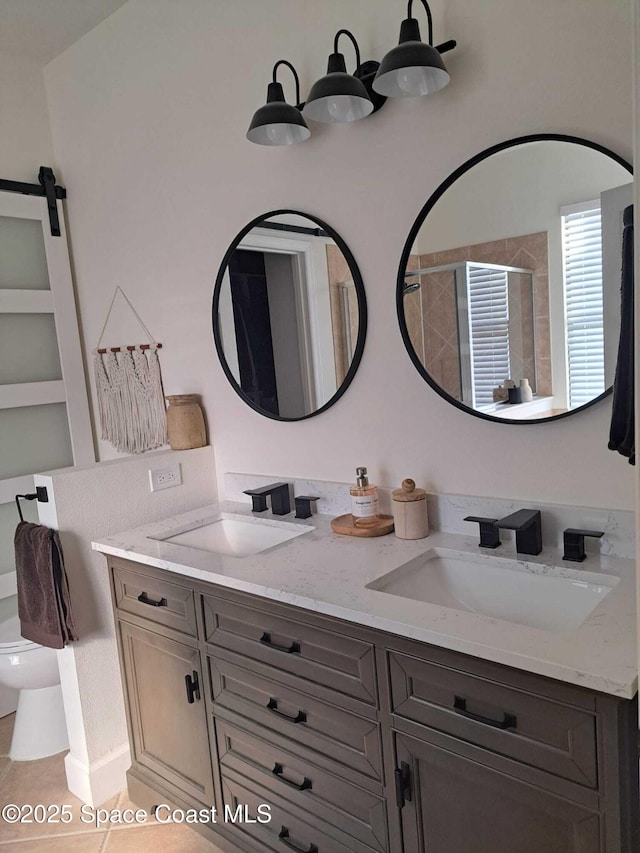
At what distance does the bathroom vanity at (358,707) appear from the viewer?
114 cm

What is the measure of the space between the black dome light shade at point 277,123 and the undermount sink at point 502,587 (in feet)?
4.31

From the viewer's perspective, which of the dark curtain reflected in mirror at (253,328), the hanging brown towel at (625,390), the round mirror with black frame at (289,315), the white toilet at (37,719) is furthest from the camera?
the white toilet at (37,719)

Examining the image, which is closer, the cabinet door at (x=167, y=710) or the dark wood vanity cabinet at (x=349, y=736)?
the dark wood vanity cabinet at (x=349, y=736)

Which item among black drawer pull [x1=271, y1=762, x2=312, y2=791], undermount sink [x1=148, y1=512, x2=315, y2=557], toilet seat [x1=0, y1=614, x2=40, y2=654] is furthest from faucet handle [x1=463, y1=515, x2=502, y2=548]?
toilet seat [x1=0, y1=614, x2=40, y2=654]

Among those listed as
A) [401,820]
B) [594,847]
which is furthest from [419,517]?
[594,847]

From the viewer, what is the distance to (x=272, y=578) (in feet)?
5.41

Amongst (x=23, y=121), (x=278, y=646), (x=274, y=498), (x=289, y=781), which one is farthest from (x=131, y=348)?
(x=289, y=781)

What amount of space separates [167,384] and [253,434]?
0.56 metres

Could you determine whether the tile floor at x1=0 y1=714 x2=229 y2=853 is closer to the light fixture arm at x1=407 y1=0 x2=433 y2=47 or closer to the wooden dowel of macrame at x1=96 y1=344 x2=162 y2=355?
the wooden dowel of macrame at x1=96 y1=344 x2=162 y2=355

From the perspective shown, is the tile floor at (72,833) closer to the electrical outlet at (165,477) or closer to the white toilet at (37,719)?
the white toilet at (37,719)

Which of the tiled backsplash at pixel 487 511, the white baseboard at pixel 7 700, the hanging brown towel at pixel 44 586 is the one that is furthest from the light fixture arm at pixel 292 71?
the white baseboard at pixel 7 700

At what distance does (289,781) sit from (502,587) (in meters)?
0.76

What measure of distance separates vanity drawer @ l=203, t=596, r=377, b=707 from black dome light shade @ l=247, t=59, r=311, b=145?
4.52ft

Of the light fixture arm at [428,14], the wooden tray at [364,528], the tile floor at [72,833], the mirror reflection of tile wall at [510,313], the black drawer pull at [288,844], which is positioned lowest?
the tile floor at [72,833]
